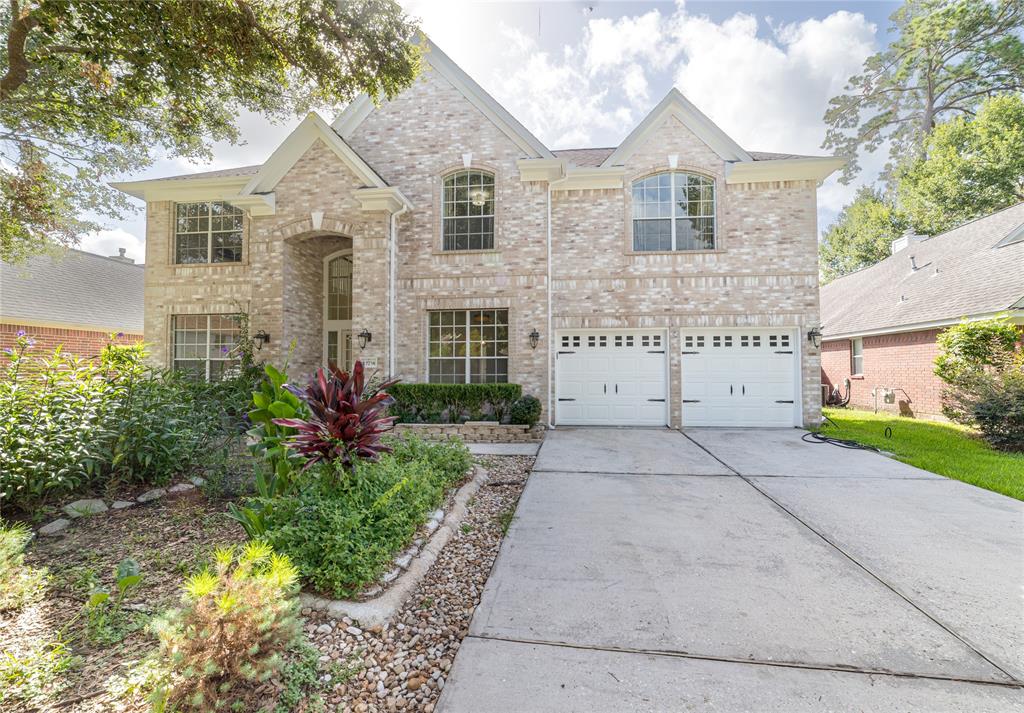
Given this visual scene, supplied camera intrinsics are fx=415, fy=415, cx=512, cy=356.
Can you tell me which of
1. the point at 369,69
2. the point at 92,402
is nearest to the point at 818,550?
the point at 92,402

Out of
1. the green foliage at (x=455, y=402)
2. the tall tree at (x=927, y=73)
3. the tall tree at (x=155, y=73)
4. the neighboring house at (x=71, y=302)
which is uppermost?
the tall tree at (x=927, y=73)

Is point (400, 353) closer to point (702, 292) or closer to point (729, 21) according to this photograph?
point (702, 292)

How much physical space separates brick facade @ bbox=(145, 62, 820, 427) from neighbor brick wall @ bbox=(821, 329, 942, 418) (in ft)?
15.0

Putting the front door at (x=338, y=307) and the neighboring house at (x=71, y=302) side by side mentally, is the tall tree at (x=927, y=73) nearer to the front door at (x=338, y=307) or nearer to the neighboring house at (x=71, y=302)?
the front door at (x=338, y=307)

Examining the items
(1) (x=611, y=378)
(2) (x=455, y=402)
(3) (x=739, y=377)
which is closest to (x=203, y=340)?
(2) (x=455, y=402)

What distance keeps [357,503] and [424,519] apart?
2.42ft

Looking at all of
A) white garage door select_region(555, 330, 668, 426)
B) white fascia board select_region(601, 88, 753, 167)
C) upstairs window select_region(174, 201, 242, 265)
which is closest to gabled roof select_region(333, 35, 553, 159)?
white fascia board select_region(601, 88, 753, 167)

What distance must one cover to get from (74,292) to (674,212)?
20.4 m

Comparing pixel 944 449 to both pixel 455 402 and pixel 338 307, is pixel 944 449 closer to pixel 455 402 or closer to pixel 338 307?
pixel 455 402

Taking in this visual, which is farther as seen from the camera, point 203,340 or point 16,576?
point 203,340

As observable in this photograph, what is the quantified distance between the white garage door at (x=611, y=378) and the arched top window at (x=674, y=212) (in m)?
2.37

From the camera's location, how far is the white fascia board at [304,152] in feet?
31.2

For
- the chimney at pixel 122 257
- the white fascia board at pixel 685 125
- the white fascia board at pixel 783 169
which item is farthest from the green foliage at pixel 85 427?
the chimney at pixel 122 257

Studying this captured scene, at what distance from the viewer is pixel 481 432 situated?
8.90 meters
